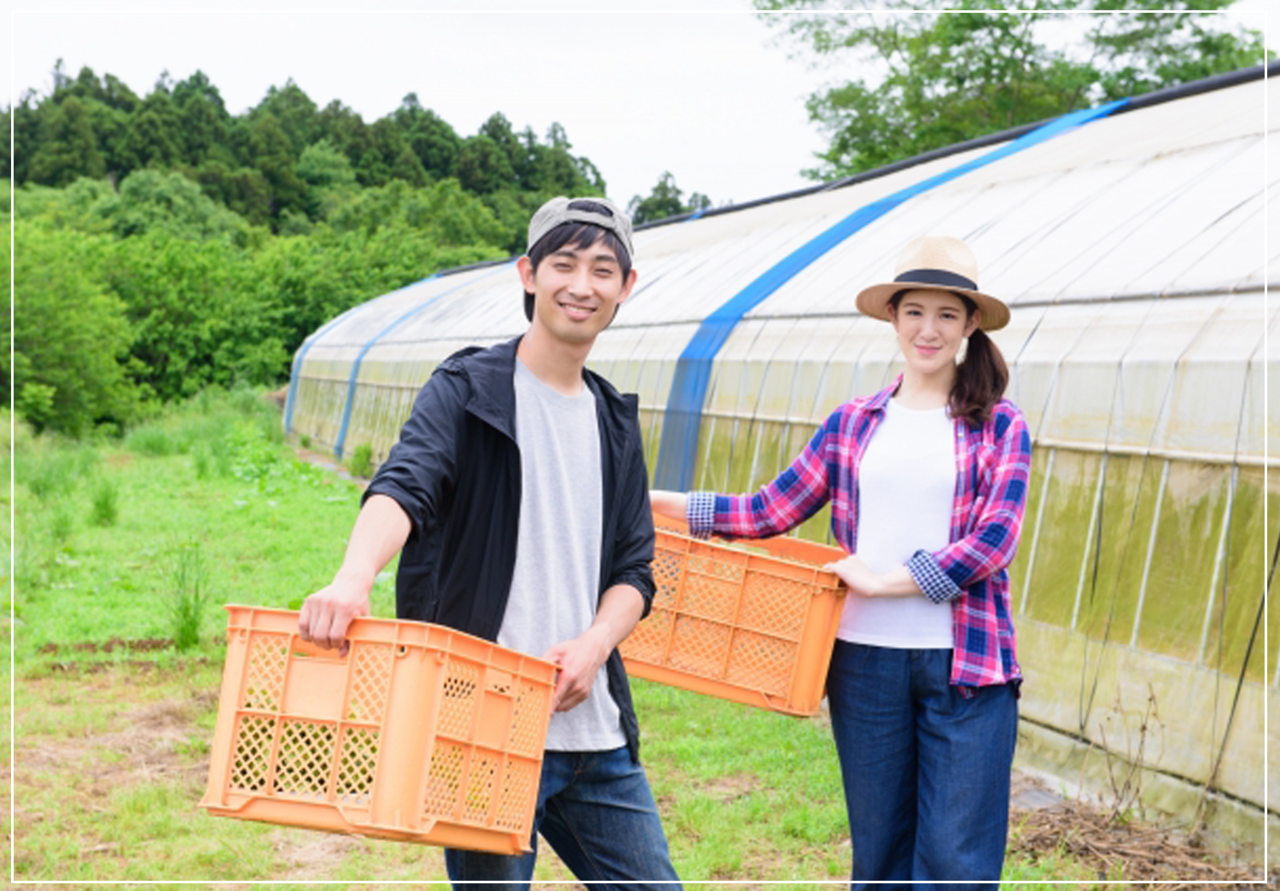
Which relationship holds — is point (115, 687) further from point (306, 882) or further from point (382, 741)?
point (382, 741)

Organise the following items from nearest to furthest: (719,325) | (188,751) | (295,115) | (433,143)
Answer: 1. (188,751)
2. (719,325)
3. (433,143)
4. (295,115)

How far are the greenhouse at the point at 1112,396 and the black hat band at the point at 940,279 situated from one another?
9.38ft

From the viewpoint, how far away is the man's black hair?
240cm

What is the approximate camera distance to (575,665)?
2.27 m

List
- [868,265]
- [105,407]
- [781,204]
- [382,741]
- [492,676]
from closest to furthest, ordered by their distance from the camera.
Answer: [382,741], [492,676], [868,265], [781,204], [105,407]

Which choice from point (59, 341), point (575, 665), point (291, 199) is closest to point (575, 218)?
point (575, 665)

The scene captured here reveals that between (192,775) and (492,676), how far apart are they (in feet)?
14.2

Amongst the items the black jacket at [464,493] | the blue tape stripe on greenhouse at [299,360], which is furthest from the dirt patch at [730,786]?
the blue tape stripe on greenhouse at [299,360]

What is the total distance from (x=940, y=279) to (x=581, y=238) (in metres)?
1.00

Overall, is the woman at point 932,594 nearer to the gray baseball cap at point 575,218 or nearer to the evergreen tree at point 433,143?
the gray baseball cap at point 575,218

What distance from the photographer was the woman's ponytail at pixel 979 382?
2.92 meters

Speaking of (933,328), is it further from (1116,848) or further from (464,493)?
(1116,848)

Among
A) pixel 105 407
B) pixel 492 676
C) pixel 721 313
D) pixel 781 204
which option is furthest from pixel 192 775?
pixel 105 407

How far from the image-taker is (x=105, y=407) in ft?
88.6
